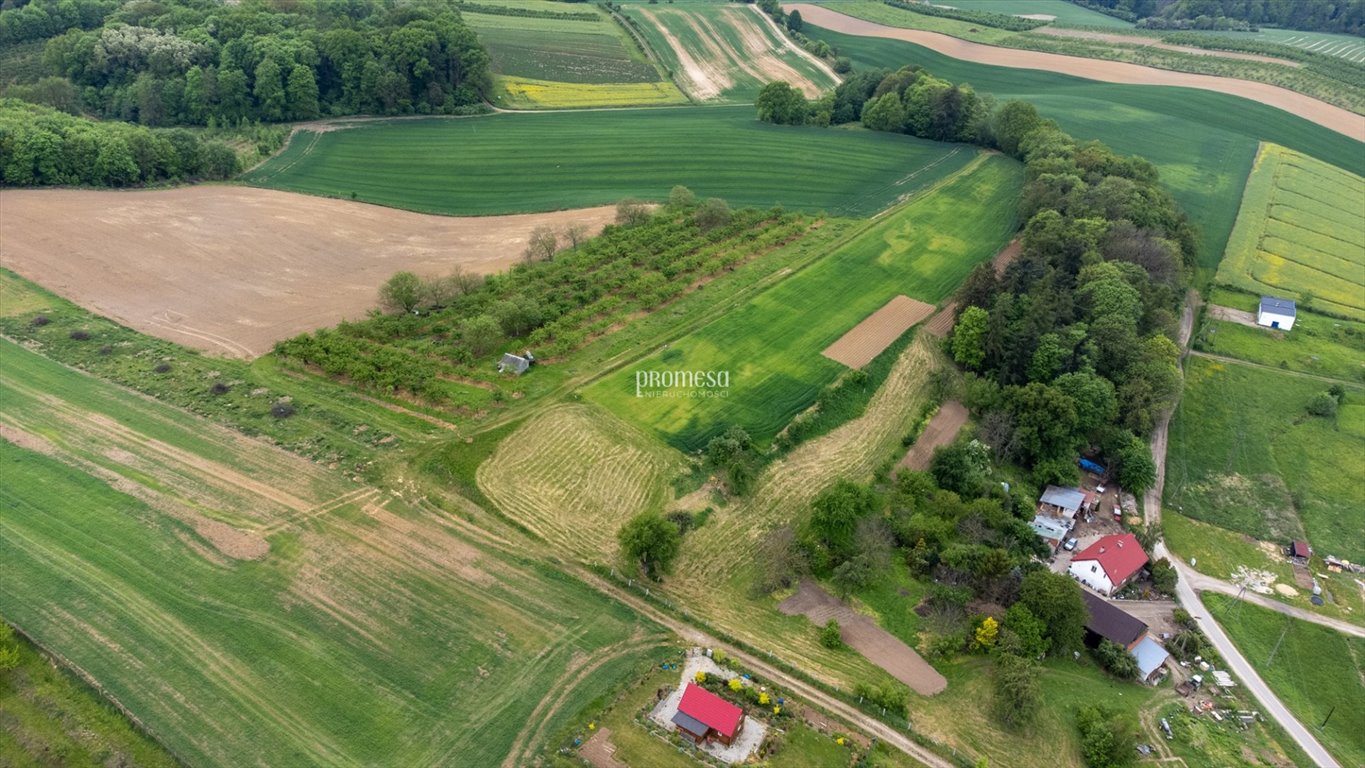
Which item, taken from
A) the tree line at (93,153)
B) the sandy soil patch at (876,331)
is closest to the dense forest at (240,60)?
the tree line at (93,153)

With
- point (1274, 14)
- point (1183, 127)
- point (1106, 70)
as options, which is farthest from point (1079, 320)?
point (1274, 14)

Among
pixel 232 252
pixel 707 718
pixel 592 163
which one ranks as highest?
pixel 592 163

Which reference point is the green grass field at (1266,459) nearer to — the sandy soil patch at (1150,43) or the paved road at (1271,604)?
the paved road at (1271,604)

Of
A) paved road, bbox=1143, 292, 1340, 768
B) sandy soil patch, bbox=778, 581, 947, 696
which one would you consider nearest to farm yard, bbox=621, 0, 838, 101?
paved road, bbox=1143, 292, 1340, 768

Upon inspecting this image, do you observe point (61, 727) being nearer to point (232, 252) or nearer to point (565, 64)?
point (232, 252)

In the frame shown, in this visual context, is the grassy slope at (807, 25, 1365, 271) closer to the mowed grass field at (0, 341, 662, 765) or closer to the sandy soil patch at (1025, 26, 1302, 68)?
the sandy soil patch at (1025, 26, 1302, 68)

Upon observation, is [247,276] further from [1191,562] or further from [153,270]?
[1191,562]
